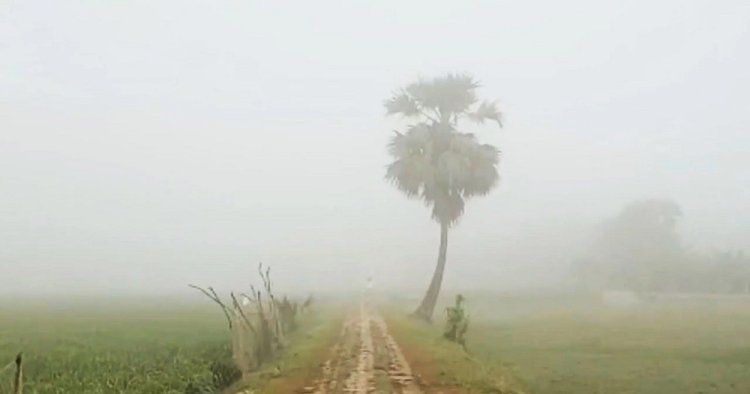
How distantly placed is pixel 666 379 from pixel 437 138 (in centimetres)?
3277

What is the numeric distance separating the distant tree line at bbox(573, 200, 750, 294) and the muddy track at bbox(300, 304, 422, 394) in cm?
7480

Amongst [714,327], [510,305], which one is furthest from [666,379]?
[510,305]

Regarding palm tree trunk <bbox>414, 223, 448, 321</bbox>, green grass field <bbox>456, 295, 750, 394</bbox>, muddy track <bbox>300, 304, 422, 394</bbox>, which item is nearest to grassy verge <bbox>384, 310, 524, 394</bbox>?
muddy track <bbox>300, 304, 422, 394</bbox>

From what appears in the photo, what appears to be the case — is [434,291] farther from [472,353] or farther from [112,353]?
[112,353]

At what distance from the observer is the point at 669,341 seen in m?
35.4

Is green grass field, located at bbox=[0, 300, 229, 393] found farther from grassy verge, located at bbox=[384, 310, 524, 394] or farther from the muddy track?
grassy verge, located at bbox=[384, 310, 524, 394]

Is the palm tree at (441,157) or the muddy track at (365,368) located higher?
the palm tree at (441,157)

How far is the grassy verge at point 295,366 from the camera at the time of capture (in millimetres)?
21469

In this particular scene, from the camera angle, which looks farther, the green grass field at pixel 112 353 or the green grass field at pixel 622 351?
the green grass field at pixel 622 351

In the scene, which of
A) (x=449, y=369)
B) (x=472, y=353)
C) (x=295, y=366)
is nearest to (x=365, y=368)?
(x=449, y=369)

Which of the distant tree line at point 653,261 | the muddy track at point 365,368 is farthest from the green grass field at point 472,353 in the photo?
the distant tree line at point 653,261

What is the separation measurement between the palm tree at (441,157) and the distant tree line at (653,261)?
57131 millimetres

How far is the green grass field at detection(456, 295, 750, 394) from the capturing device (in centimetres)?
2258

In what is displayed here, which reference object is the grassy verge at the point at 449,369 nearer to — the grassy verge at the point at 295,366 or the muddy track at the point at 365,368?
the muddy track at the point at 365,368
